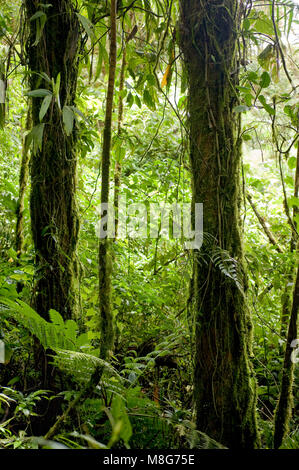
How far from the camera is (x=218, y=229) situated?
1479 mm

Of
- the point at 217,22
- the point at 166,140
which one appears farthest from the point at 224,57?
the point at 166,140

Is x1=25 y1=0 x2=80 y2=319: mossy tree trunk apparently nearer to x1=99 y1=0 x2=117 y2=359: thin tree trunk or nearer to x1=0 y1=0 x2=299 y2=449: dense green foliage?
x1=0 y1=0 x2=299 y2=449: dense green foliage

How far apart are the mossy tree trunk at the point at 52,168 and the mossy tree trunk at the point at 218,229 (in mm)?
635

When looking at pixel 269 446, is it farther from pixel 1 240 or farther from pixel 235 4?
pixel 1 240

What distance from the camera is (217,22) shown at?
1499 millimetres

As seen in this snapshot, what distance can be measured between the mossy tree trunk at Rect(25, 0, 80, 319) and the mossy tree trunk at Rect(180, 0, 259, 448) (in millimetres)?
635

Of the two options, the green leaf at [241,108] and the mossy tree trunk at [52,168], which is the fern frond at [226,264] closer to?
the green leaf at [241,108]

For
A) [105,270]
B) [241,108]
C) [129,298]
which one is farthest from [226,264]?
[129,298]

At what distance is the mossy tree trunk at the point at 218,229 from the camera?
56.3 inches

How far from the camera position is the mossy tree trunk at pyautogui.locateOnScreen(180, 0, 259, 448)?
1.43 m

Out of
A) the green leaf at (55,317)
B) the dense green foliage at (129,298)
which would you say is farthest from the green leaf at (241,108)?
the green leaf at (55,317)

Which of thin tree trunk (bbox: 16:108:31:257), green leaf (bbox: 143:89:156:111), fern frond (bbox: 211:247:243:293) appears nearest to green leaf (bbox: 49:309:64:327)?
fern frond (bbox: 211:247:243:293)

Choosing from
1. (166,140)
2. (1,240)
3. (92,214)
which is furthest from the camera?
(166,140)

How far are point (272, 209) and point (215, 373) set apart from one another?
339 centimetres
